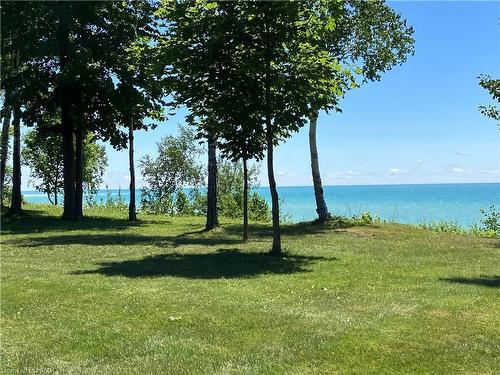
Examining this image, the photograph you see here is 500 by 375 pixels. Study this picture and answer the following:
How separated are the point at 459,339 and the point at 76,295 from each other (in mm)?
6204

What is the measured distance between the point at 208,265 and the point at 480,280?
19.9ft

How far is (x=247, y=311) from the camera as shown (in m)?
8.09

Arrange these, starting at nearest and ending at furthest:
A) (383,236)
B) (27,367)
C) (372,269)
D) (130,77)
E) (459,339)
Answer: (27,367) < (459,339) < (372,269) < (383,236) < (130,77)

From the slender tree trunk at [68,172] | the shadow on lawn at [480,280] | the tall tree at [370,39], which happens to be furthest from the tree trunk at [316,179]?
the shadow on lawn at [480,280]

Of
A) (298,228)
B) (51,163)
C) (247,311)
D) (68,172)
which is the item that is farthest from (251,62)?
(51,163)

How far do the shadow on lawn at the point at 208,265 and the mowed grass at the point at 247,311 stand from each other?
0.05 metres

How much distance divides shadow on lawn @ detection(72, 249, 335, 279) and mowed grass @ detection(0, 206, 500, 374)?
0.15 feet

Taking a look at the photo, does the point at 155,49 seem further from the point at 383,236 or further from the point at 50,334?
the point at 383,236

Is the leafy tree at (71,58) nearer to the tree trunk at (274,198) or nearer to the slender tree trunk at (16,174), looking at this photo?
the slender tree trunk at (16,174)

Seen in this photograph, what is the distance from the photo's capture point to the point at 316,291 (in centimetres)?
963

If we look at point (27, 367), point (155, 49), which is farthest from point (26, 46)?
point (27, 367)

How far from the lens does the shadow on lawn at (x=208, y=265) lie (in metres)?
11.6

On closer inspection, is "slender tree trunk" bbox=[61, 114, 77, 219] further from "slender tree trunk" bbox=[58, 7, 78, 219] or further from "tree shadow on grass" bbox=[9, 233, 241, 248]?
"tree shadow on grass" bbox=[9, 233, 241, 248]

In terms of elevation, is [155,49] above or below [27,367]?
above
